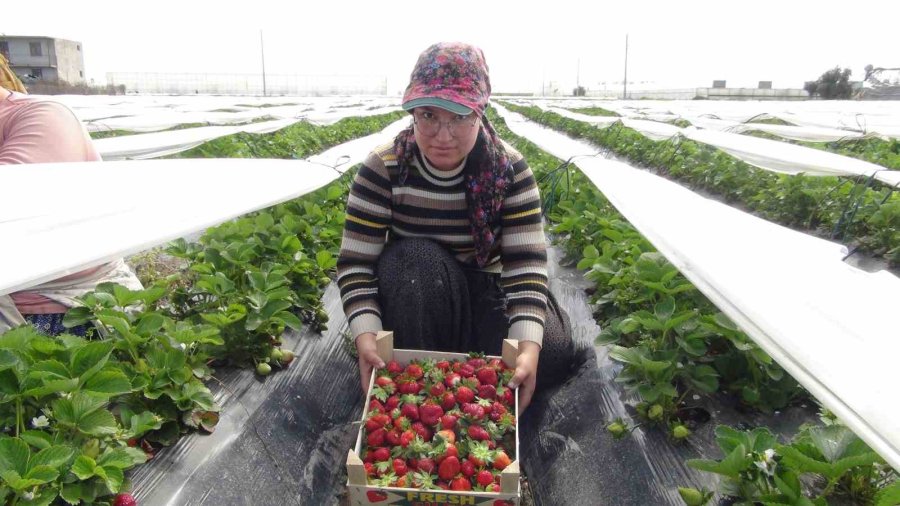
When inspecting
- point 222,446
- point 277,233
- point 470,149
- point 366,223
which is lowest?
point 222,446

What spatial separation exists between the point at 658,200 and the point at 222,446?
1.80 meters

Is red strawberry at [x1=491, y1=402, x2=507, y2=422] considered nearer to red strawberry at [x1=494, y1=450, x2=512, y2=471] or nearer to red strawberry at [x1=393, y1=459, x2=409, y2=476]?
red strawberry at [x1=494, y1=450, x2=512, y2=471]

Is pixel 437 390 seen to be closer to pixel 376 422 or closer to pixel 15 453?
pixel 376 422

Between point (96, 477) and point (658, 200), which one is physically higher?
point (658, 200)

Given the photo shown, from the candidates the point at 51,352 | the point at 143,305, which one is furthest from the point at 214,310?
the point at 51,352

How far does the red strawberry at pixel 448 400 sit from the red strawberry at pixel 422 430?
0.09m

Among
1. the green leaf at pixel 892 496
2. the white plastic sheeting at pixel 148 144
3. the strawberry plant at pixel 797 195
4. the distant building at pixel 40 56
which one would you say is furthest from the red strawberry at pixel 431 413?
the distant building at pixel 40 56

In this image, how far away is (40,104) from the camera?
2.28 m

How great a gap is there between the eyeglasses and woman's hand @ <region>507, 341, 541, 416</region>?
2.38 feet

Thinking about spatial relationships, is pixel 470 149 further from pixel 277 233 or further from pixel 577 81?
pixel 577 81

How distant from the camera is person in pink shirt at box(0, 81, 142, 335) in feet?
6.77

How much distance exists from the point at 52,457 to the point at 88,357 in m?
0.29

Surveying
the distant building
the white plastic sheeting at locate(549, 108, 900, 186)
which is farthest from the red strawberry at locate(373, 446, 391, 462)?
the distant building

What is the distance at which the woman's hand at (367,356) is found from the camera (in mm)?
2004
